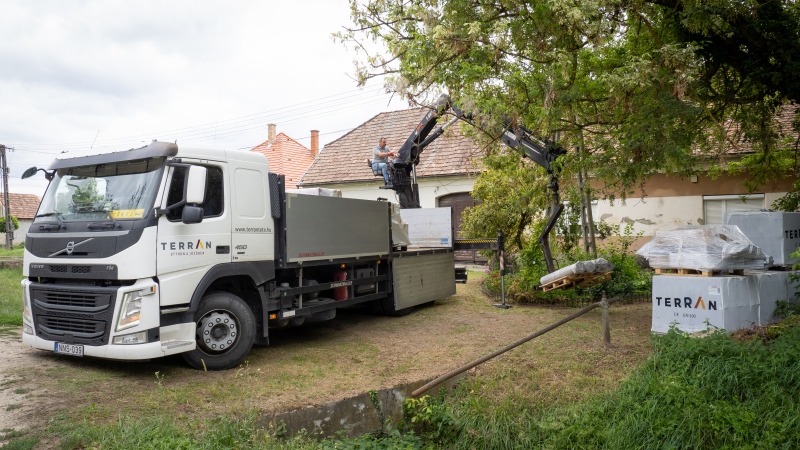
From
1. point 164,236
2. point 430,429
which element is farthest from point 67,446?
point 430,429

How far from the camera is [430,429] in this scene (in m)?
6.86

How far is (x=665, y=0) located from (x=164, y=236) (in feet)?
23.9

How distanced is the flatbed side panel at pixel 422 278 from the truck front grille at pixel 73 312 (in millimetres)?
5326

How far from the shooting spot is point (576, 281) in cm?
1117

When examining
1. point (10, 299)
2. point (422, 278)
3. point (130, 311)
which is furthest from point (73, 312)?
point (422, 278)

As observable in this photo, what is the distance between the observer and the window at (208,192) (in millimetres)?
7027

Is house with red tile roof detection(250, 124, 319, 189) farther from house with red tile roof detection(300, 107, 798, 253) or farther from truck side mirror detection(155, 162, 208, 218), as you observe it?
truck side mirror detection(155, 162, 208, 218)

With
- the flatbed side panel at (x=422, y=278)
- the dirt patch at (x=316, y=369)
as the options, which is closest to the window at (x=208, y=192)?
the dirt patch at (x=316, y=369)

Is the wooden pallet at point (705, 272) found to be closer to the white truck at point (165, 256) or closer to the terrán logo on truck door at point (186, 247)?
the white truck at point (165, 256)

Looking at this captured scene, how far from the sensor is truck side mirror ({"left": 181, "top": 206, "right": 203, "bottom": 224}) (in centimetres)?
683

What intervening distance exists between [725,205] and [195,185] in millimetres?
14504

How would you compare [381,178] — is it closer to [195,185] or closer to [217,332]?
[217,332]

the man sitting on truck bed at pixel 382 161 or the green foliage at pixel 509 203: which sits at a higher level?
the man sitting on truck bed at pixel 382 161

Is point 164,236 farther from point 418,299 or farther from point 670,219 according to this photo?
point 670,219
